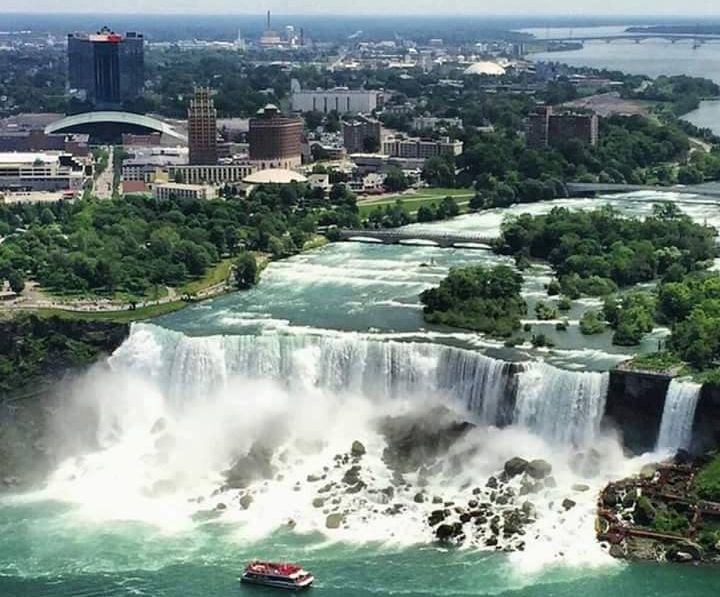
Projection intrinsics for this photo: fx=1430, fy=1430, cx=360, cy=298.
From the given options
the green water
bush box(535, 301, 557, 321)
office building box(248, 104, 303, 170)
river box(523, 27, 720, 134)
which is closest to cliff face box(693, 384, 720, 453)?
the green water

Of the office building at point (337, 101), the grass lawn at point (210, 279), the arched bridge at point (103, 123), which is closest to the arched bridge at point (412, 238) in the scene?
the grass lawn at point (210, 279)

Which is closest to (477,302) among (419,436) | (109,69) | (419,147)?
(419,436)

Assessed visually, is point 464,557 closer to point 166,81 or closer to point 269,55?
point 166,81

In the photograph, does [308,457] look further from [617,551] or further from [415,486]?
[617,551]

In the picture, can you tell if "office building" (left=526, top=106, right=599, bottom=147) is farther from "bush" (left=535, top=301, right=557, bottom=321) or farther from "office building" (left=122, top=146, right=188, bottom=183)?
"bush" (left=535, top=301, right=557, bottom=321)

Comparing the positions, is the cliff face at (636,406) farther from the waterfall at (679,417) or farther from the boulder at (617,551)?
the boulder at (617,551)

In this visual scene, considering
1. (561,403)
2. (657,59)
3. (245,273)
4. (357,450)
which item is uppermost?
(245,273)
